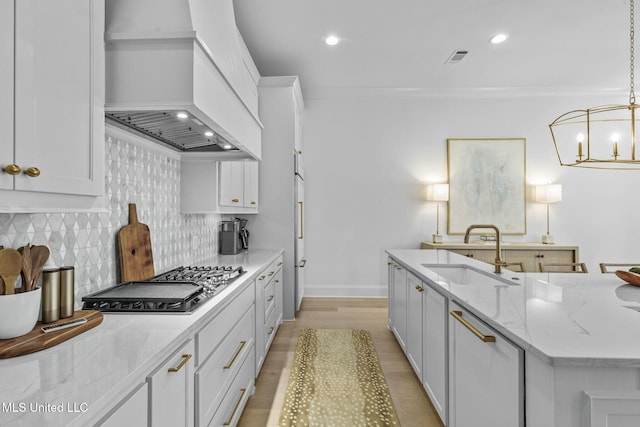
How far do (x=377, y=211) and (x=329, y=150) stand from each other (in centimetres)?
113

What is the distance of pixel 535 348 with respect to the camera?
0.93 meters

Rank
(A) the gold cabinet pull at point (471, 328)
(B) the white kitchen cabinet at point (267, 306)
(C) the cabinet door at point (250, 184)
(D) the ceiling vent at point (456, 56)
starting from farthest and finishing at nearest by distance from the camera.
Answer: (D) the ceiling vent at point (456, 56), (C) the cabinet door at point (250, 184), (B) the white kitchen cabinet at point (267, 306), (A) the gold cabinet pull at point (471, 328)

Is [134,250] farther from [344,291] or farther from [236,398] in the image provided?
[344,291]

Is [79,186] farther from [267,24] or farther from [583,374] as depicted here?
[267,24]

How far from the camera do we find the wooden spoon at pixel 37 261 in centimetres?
109

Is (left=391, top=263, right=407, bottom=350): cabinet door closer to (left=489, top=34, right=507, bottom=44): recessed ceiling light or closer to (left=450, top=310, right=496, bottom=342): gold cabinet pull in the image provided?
(left=450, top=310, right=496, bottom=342): gold cabinet pull

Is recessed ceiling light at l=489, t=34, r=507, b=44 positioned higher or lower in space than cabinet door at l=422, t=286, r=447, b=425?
higher

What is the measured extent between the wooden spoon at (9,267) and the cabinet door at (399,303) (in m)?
2.25

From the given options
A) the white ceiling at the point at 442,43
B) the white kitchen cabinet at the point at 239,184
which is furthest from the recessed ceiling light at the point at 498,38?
the white kitchen cabinet at the point at 239,184

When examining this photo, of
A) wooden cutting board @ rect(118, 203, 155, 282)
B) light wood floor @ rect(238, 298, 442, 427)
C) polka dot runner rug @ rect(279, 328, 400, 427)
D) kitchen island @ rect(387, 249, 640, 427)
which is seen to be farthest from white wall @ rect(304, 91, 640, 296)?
wooden cutting board @ rect(118, 203, 155, 282)

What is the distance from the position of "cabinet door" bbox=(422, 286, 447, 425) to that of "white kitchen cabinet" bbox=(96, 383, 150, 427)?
138 cm

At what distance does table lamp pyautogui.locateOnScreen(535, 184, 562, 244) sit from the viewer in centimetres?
444

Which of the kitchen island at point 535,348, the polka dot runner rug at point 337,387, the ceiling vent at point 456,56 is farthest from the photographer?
the ceiling vent at point 456,56

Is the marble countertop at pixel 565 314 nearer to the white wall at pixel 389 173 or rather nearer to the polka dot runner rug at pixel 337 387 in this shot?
the polka dot runner rug at pixel 337 387
